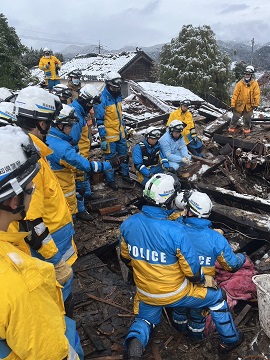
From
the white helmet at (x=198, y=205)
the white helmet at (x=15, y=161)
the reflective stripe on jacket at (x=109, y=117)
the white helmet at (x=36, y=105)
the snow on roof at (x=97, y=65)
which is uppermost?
the snow on roof at (x=97, y=65)

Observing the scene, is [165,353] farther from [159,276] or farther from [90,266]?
[90,266]


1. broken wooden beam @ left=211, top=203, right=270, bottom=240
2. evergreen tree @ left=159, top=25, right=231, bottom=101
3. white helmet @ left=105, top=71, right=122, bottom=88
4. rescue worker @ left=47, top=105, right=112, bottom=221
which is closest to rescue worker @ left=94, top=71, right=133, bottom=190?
white helmet @ left=105, top=71, right=122, bottom=88

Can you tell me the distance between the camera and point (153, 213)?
2.98 m

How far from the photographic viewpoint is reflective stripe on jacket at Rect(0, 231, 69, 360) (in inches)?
50.9

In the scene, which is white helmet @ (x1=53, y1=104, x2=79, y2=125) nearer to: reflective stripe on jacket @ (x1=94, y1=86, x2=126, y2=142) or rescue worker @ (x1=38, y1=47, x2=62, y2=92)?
reflective stripe on jacket @ (x1=94, y1=86, x2=126, y2=142)

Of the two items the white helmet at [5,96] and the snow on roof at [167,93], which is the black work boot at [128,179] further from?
the snow on roof at [167,93]

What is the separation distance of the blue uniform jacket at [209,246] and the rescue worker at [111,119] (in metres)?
3.77

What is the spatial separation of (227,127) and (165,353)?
810 cm

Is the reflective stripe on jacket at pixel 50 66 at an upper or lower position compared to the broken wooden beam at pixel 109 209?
upper

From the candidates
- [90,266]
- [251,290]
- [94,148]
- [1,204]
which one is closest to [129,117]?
[94,148]

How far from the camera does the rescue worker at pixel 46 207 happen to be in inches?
102

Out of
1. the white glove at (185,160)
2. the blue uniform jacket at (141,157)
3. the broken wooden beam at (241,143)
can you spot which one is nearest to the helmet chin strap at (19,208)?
the blue uniform jacket at (141,157)

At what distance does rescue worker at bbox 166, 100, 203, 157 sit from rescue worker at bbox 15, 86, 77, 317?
4.91 m

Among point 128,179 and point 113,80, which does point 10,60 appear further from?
point 128,179
